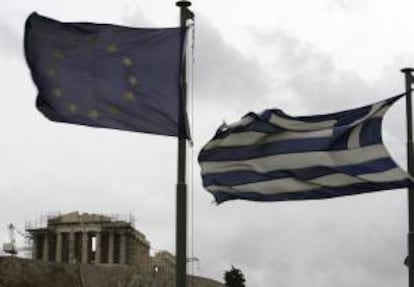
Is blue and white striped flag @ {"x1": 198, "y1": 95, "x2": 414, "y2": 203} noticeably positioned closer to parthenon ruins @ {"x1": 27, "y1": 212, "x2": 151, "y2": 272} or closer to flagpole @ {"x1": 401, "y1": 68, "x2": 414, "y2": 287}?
flagpole @ {"x1": 401, "y1": 68, "x2": 414, "y2": 287}

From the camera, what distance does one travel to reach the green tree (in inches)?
2166

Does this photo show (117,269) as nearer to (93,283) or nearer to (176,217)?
(93,283)

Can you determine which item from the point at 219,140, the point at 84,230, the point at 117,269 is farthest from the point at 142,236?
the point at 219,140

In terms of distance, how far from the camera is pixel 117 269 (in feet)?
207

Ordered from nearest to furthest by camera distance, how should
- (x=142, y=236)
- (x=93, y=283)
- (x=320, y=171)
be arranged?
(x=320, y=171), (x=93, y=283), (x=142, y=236)

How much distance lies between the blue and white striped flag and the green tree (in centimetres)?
3872

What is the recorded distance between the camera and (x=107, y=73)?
50.5ft

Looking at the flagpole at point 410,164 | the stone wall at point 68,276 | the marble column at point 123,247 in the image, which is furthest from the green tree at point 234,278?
the marble column at point 123,247

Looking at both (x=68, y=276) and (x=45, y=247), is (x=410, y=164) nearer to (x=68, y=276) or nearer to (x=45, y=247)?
(x=68, y=276)

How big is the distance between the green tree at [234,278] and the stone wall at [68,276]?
8.25m

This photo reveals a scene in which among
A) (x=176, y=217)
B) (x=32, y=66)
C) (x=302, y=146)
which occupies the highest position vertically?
(x=32, y=66)

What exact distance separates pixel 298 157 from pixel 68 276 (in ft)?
146

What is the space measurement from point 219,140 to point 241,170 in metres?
0.62

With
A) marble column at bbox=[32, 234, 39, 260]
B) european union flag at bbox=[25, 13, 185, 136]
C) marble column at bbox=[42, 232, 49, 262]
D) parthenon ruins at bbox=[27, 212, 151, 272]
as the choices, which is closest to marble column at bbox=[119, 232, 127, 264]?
parthenon ruins at bbox=[27, 212, 151, 272]
